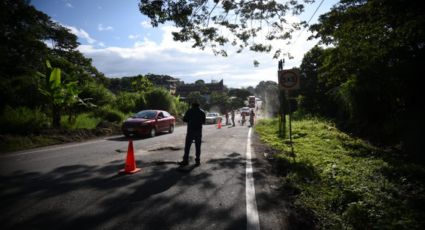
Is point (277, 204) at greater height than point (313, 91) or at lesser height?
lesser

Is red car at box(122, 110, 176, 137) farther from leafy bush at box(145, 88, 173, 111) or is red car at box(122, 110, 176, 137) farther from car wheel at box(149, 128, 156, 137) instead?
leafy bush at box(145, 88, 173, 111)

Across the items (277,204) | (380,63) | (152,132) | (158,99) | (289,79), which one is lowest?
(277,204)

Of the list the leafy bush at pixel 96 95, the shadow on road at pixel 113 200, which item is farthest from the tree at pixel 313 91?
the shadow on road at pixel 113 200

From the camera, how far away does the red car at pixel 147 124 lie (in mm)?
14875

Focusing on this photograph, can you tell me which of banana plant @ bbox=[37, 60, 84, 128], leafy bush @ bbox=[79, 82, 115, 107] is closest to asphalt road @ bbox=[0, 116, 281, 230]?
banana plant @ bbox=[37, 60, 84, 128]

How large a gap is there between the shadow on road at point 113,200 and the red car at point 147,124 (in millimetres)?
7716

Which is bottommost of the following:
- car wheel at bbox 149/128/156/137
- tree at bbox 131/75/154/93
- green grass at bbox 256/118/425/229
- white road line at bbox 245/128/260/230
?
white road line at bbox 245/128/260/230

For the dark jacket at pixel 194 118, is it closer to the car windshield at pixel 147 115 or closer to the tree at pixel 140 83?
the car windshield at pixel 147 115

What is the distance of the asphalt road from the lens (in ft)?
13.0

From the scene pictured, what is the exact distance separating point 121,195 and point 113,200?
28 cm

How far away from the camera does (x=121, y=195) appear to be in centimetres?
509

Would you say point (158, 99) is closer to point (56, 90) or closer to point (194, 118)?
point (56, 90)

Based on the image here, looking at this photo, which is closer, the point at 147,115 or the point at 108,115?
the point at 147,115

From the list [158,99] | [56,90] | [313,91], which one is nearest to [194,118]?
[56,90]
